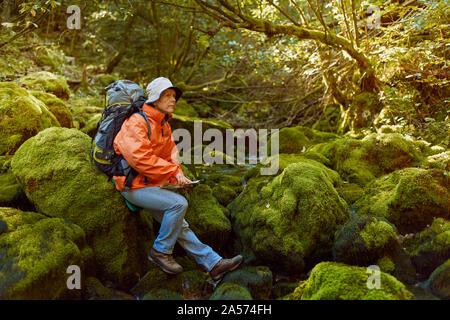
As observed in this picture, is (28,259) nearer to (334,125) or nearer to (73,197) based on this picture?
(73,197)

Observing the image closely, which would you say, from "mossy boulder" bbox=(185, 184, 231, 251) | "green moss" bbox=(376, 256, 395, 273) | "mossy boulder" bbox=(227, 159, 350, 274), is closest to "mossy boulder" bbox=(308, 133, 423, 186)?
"mossy boulder" bbox=(227, 159, 350, 274)

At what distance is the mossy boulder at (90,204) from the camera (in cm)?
407

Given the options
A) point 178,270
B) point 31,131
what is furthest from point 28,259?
point 31,131

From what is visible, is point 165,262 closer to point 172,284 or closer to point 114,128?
point 172,284

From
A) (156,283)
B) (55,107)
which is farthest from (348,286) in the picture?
(55,107)

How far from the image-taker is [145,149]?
12.0 feet

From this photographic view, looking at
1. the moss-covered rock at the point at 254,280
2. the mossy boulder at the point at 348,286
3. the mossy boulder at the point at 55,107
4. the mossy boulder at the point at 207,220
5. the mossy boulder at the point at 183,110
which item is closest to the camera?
the mossy boulder at the point at 348,286

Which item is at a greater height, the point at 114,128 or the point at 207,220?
the point at 114,128

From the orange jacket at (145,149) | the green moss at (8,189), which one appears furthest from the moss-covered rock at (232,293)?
the green moss at (8,189)

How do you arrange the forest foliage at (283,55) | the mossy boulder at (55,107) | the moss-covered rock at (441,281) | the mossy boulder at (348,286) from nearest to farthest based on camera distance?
the mossy boulder at (348,286) < the moss-covered rock at (441,281) < the forest foliage at (283,55) < the mossy boulder at (55,107)

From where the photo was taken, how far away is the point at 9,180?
4836 millimetres

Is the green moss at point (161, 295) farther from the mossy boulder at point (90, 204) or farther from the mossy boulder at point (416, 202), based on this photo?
the mossy boulder at point (416, 202)

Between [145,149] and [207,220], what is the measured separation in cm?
161

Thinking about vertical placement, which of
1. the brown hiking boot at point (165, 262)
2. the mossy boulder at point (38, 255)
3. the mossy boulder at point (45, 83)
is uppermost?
the mossy boulder at point (45, 83)
